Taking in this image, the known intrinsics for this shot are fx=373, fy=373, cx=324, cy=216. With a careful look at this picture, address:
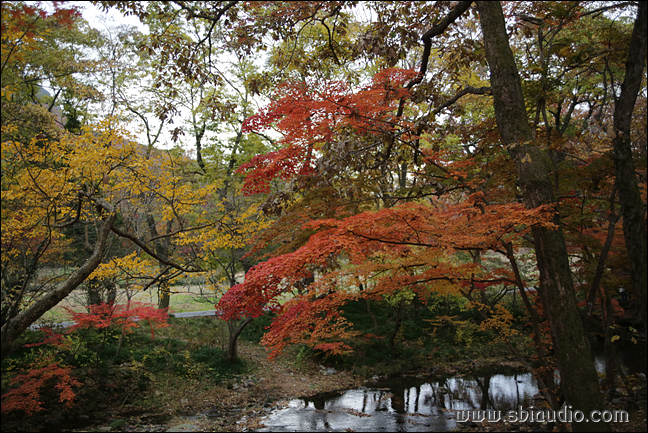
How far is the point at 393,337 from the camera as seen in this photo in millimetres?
12711

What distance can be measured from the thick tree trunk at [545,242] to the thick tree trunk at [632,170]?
720mm

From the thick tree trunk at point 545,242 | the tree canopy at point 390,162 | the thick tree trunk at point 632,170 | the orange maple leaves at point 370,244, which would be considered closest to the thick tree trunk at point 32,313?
the tree canopy at point 390,162

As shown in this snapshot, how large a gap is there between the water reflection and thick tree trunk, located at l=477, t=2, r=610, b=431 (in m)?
4.74

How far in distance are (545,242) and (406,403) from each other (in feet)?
23.1

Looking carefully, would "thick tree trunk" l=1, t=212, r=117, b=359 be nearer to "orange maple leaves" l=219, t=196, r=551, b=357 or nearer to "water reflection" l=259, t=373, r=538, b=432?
"orange maple leaves" l=219, t=196, r=551, b=357

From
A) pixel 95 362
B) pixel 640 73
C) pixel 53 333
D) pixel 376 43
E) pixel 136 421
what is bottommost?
pixel 136 421

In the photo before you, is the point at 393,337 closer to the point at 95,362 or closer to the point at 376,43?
the point at 95,362

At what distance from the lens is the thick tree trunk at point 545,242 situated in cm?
360

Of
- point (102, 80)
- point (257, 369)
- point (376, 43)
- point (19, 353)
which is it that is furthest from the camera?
point (102, 80)

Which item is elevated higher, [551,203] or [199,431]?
[551,203]

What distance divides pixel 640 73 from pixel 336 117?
348 cm

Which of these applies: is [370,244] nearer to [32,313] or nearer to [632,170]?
[632,170]

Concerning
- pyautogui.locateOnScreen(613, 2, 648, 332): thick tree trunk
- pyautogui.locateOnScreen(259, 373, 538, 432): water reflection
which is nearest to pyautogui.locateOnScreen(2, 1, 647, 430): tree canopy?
pyautogui.locateOnScreen(613, 2, 648, 332): thick tree trunk

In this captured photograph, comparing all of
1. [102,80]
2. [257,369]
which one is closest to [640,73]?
[257,369]
